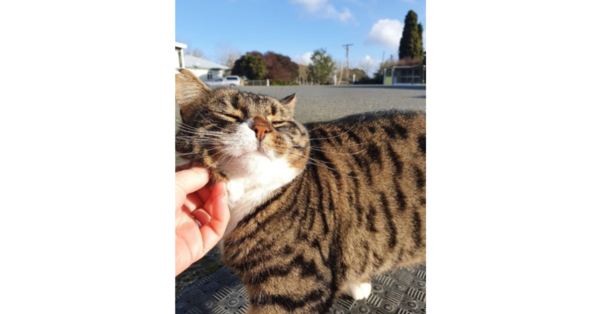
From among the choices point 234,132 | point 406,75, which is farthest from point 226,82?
point 406,75

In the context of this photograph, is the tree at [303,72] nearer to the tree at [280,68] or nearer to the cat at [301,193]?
the tree at [280,68]

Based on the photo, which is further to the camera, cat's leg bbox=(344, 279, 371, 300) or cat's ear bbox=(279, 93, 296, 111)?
cat's leg bbox=(344, 279, 371, 300)

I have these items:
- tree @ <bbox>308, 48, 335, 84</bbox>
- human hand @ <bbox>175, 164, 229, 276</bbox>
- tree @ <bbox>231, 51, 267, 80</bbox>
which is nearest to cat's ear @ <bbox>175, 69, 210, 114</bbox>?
tree @ <bbox>231, 51, 267, 80</bbox>

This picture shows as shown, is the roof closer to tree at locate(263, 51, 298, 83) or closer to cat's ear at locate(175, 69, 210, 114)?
cat's ear at locate(175, 69, 210, 114)

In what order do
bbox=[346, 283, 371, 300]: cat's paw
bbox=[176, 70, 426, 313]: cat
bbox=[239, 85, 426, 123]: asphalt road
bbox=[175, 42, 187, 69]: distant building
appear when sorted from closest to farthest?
1. bbox=[175, 42, 187, 69]: distant building
2. bbox=[176, 70, 426, 313]: cat
3. bbox=[239, 85, 426, 123]: asphalt road
4. bbox=[346, 283, 371, 300]: cat's paw

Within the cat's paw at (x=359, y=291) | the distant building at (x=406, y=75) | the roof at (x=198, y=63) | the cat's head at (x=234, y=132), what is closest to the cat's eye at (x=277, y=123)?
the cat's head at (x=234, y=132)
